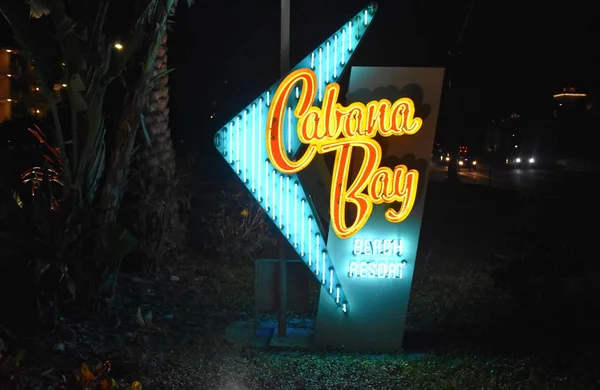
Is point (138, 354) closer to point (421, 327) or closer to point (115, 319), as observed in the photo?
point (115, 319)

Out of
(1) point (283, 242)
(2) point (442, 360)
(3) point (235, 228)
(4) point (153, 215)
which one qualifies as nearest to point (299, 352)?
(1) point (283, 242)

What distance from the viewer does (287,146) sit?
7.70 metres

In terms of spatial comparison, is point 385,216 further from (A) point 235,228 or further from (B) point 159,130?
(A) point 235,228

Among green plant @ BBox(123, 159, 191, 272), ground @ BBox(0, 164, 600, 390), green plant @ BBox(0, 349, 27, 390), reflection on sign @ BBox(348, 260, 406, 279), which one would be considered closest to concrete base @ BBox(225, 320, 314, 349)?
ground @ BBox(0, 164, 600, 390)

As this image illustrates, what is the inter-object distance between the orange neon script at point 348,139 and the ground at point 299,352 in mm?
1697

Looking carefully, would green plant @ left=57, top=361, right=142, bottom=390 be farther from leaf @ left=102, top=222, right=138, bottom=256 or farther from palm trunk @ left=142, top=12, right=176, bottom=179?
palm trunk @ left=142, top=12, right=176, bottom=179

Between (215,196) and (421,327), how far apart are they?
6.58m

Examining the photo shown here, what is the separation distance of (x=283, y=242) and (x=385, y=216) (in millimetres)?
1293

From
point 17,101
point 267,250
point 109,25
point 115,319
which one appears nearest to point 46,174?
point 115,319

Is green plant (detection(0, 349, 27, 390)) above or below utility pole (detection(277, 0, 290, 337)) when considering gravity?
below

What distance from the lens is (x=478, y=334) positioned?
841cm

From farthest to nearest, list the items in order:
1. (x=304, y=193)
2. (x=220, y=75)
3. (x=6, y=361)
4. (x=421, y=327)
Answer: (x=220, y=75)
(x=421, y=327)
(x=304, y=193)
(x=6, y=361)

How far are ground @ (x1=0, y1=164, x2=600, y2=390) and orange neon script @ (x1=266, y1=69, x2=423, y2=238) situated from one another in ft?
5.57

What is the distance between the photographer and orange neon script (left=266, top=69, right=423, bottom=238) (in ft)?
24.4
